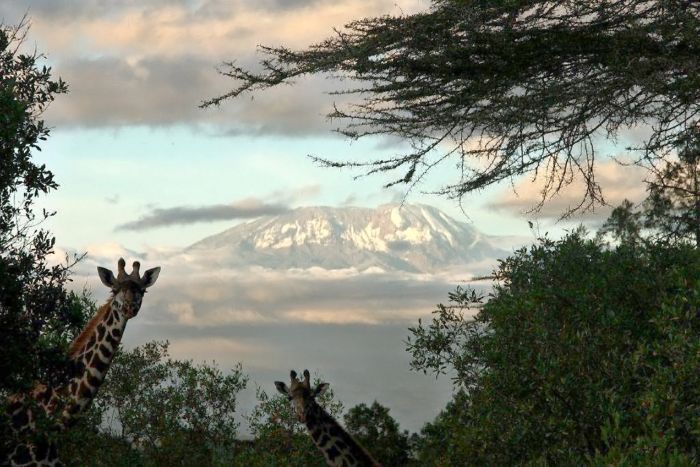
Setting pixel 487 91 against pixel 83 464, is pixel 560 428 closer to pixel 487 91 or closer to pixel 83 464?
pixel 83 464

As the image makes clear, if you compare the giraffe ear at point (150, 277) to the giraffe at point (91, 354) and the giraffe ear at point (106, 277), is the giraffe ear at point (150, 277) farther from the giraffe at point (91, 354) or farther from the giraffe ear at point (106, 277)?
the giraffe ear at point (106, 277)

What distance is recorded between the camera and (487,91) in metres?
19.7

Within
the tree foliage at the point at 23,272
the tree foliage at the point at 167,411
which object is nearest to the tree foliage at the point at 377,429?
the tree foliage at the point at 167,411

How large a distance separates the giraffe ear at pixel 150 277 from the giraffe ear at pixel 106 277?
43cm

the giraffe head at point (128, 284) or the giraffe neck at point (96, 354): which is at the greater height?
the giraffe head at point (128, 284)

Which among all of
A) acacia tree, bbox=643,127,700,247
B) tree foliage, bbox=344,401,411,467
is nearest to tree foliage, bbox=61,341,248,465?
tree foliage, bbox=344,401,411,467

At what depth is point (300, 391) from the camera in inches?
584

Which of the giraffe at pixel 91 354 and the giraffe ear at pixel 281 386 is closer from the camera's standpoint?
the giraffe at pixel 91 354

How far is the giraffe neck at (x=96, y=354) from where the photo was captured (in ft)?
43.0

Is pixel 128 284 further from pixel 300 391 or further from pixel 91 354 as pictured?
pixel 300 391

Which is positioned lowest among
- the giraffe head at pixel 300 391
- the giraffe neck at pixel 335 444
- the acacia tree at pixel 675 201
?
the giraffe neck at pixel 335 444

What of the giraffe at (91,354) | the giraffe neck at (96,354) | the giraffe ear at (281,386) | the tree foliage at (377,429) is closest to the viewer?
the giraffe at (91,354)

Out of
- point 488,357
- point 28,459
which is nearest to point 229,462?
point 28,459

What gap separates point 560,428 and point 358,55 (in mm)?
10015
